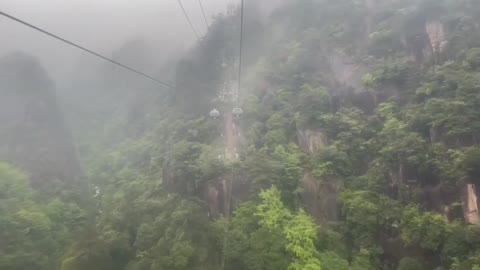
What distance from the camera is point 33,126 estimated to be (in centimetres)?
4559

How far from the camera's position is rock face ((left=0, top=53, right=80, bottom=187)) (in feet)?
126

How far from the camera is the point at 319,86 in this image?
30.9 metres

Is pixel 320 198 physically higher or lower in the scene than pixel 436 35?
lower

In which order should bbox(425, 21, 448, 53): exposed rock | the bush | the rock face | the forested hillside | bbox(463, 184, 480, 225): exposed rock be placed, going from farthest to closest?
the rock face < bbox(425, 21, 448, 53): exposed rock < the forested hillside < bbox(463, 184, 480, 225): exposed rock < the bush

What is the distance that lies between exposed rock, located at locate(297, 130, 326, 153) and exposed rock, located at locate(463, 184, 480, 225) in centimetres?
917

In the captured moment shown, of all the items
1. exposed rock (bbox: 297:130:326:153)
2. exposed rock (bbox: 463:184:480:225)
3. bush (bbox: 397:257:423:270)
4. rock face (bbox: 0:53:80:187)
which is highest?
rock face (bbox: 0:53:80:187)

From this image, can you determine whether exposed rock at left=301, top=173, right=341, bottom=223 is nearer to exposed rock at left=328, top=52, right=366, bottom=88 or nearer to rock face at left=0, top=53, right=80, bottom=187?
exposed rock at left=328, top=52, right=366, bottom=88

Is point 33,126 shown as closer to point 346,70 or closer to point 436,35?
point 346,70

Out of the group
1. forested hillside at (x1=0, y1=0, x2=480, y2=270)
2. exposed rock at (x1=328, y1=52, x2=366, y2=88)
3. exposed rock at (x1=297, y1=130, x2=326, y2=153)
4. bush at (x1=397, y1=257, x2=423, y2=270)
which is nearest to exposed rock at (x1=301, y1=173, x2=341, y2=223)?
forested hillside at (x1=0, y1=0, x2=480, y2=270)

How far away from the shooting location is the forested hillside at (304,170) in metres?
17.8

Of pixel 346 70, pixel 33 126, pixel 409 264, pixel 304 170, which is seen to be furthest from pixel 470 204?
pixel 33 126

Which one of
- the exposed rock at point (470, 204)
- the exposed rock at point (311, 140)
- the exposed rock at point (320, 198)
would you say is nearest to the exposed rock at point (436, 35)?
the exposed rock at point (311, 140)

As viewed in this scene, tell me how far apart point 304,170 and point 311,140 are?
3219mm

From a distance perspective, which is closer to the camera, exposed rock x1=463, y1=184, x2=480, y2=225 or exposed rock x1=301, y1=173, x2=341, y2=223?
exposed rock x1=463, y1=184, x2=480, y2=225
